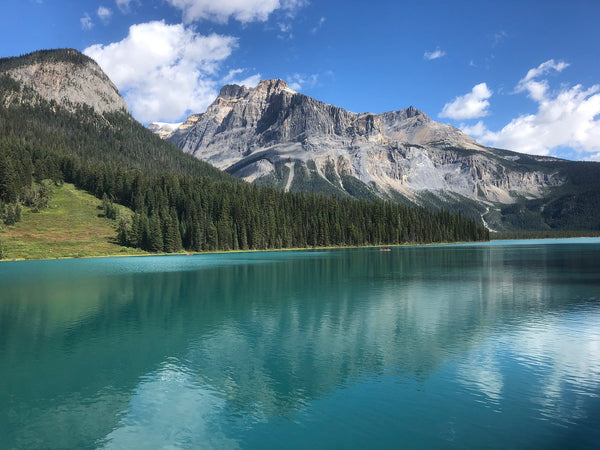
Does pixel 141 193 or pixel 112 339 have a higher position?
pixel 141 193

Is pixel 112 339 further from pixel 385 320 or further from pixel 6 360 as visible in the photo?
pixel 385 320

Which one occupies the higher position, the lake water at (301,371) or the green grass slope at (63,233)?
the green grass slope at (63,233)

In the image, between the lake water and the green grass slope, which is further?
the green grass slope

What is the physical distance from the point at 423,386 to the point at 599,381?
11270 mm

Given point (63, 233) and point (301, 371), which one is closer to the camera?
point (301, 371)

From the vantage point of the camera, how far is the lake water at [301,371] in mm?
18766

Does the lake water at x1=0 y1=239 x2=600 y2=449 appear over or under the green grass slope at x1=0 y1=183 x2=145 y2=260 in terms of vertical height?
under

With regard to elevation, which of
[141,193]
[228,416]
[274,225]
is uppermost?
[141,193]

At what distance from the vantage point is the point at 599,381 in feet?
82.1

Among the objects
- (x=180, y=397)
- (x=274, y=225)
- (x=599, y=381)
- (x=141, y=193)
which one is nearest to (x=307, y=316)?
(x=180, y=397)

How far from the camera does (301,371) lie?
2681cm

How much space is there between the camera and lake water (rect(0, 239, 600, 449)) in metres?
18.8

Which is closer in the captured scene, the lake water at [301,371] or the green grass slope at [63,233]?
the lake water at [301,371]

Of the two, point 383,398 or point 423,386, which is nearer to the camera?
point 383,398
